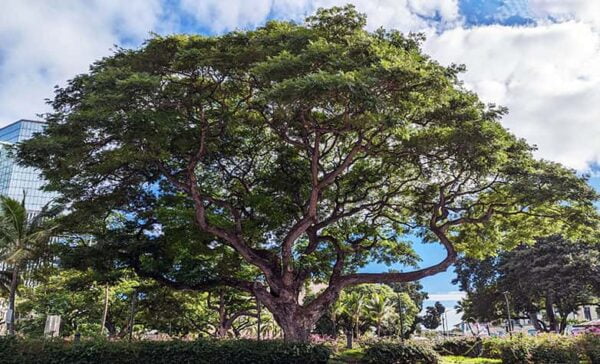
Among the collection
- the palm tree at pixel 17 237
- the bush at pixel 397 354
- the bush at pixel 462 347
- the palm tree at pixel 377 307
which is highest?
the palm tree at pixel 17 237

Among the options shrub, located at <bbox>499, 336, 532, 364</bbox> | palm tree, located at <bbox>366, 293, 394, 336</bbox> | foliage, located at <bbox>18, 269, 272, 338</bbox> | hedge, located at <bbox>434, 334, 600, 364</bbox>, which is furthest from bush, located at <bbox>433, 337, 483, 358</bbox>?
palm tree, located at <bbox>366, 293, 394, 336</bbox>

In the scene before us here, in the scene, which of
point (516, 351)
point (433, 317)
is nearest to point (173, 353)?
point (516, 351)

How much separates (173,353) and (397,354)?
646 cm

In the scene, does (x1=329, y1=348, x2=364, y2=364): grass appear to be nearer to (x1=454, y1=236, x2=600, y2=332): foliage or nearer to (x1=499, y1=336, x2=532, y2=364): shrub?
(x1=499, y1=336, x2=532, y2=364): shrub

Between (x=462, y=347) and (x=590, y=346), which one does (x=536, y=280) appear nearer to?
(x=462, y=347)

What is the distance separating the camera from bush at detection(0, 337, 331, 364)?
11.5 m

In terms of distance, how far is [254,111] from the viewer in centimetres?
1372

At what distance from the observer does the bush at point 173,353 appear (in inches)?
451

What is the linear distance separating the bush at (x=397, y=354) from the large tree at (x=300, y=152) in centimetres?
218

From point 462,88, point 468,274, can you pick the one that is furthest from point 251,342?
point 468,274

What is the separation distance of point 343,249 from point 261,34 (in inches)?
317

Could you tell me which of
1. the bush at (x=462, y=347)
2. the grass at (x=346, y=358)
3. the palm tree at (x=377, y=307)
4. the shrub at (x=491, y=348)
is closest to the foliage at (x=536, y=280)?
the palm tree at (x=377, y=307)

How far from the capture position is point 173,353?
11516mm

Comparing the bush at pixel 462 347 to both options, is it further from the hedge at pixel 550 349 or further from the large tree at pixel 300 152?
the large tree at pixel 300 152
